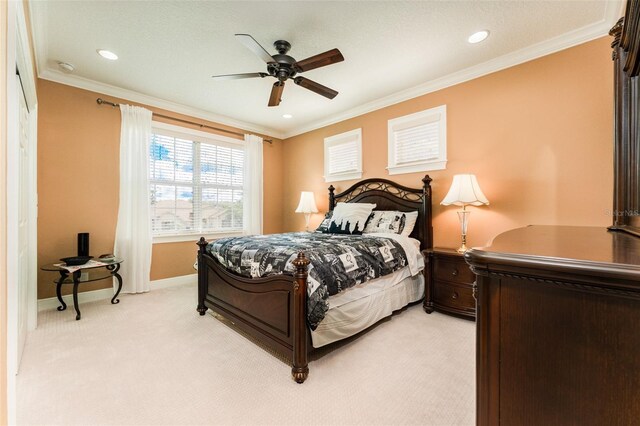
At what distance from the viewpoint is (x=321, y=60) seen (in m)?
2.29

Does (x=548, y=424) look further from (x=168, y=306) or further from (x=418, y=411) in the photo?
(x=168, y=306)

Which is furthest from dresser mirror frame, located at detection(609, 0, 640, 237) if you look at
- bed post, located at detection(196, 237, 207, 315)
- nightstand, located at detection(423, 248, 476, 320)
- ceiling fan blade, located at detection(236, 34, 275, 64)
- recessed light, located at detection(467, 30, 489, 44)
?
bed post, located at detection(196, 237, 207, 315)

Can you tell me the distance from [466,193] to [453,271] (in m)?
0.81

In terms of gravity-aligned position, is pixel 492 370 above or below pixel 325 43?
below

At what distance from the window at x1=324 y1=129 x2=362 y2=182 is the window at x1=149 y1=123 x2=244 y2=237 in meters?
1.54

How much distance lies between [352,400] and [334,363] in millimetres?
404

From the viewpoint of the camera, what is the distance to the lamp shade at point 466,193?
112 inches

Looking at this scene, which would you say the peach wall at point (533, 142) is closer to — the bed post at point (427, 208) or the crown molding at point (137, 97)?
the bed post at point (427, 208)

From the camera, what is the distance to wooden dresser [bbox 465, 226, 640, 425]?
1.58 ft

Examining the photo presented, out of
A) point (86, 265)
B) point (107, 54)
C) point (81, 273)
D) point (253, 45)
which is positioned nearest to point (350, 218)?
point (253, 45)

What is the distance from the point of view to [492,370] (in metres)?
0.62

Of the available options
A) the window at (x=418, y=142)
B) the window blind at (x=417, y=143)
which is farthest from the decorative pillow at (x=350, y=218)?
the window blind at (x=417, y=143)

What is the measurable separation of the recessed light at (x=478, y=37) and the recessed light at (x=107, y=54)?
3.47m

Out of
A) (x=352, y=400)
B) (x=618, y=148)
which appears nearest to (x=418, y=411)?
(x=352, y=400)
